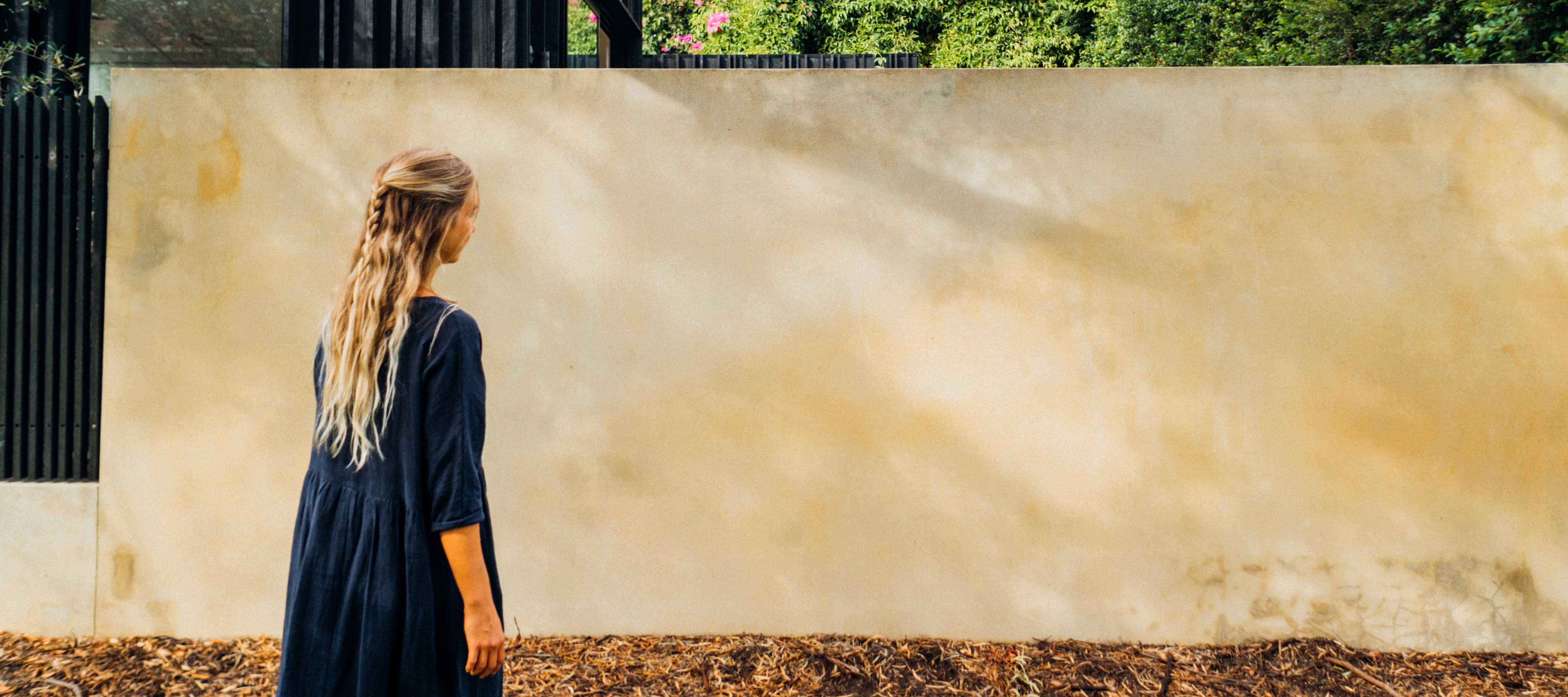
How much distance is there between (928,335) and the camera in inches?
131

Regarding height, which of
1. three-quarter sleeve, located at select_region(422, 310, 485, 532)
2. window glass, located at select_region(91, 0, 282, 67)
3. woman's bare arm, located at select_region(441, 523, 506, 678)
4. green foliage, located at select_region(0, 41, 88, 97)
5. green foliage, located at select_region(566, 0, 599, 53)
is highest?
green foliage, located at select_region(566, 0, 599, 53)

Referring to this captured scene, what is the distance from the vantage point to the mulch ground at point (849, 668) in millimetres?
3107

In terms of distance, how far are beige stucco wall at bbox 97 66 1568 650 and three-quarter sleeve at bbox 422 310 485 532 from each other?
5.59 feet

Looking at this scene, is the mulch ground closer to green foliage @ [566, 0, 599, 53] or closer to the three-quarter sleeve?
the three-quarter sleeve

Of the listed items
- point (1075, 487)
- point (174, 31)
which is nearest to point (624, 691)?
point (1075, 487)

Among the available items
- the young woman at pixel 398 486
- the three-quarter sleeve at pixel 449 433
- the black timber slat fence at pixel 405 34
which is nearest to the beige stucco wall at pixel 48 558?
the young woman at pixel 398 486

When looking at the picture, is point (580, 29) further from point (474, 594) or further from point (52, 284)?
point (474, 594)

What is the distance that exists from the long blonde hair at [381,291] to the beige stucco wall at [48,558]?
252 cm

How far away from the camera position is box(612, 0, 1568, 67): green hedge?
190 inches

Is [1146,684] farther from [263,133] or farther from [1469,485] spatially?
[263,133]

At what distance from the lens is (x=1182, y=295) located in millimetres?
3311

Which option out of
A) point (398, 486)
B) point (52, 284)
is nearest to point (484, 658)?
point (398, 486)

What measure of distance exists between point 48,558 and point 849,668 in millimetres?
3192

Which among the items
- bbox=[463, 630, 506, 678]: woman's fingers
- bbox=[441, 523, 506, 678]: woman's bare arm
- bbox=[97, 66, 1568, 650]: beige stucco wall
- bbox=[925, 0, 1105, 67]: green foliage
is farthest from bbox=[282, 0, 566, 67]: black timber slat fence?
bbox=[925, 0, 1105, 67]: green foliage
